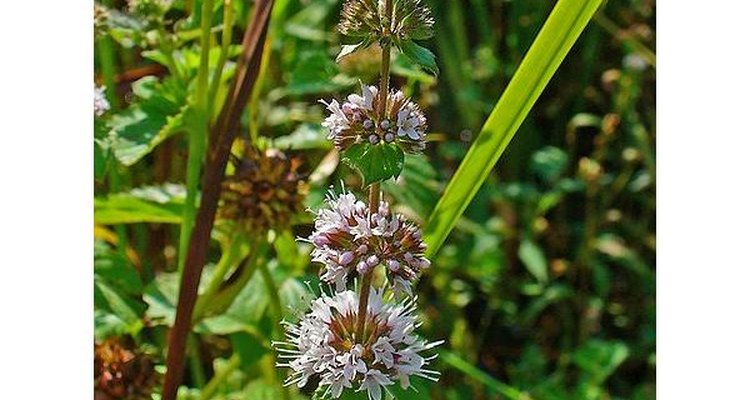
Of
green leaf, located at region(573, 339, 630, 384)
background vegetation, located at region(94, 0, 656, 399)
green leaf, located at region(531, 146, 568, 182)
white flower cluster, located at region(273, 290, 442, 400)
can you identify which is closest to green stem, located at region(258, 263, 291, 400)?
background vegetation, located at region(94, 0, 656, 399)

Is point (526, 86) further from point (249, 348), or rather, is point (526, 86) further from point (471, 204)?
point (471, 204)

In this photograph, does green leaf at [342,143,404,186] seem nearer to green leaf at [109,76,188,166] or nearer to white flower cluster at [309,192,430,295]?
white flower cluster at [309,192,430,295]

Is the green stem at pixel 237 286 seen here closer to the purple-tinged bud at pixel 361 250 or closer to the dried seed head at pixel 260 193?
the dried seed head at pixel 260 193

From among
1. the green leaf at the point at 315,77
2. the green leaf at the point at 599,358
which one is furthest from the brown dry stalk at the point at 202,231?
the green leaf at the point at 599,358

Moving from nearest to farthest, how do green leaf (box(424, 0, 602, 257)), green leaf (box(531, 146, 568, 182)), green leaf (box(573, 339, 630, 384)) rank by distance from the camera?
green leaf (box(424, 0, 602, 257))
green leaf (box(573, 339, 630, 384))
green leaf (box(531, 146, 568, 182))

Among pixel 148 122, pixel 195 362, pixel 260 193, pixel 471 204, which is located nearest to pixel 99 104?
pixel 148 122

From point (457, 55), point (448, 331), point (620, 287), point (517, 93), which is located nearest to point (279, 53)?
point (457, 55)
